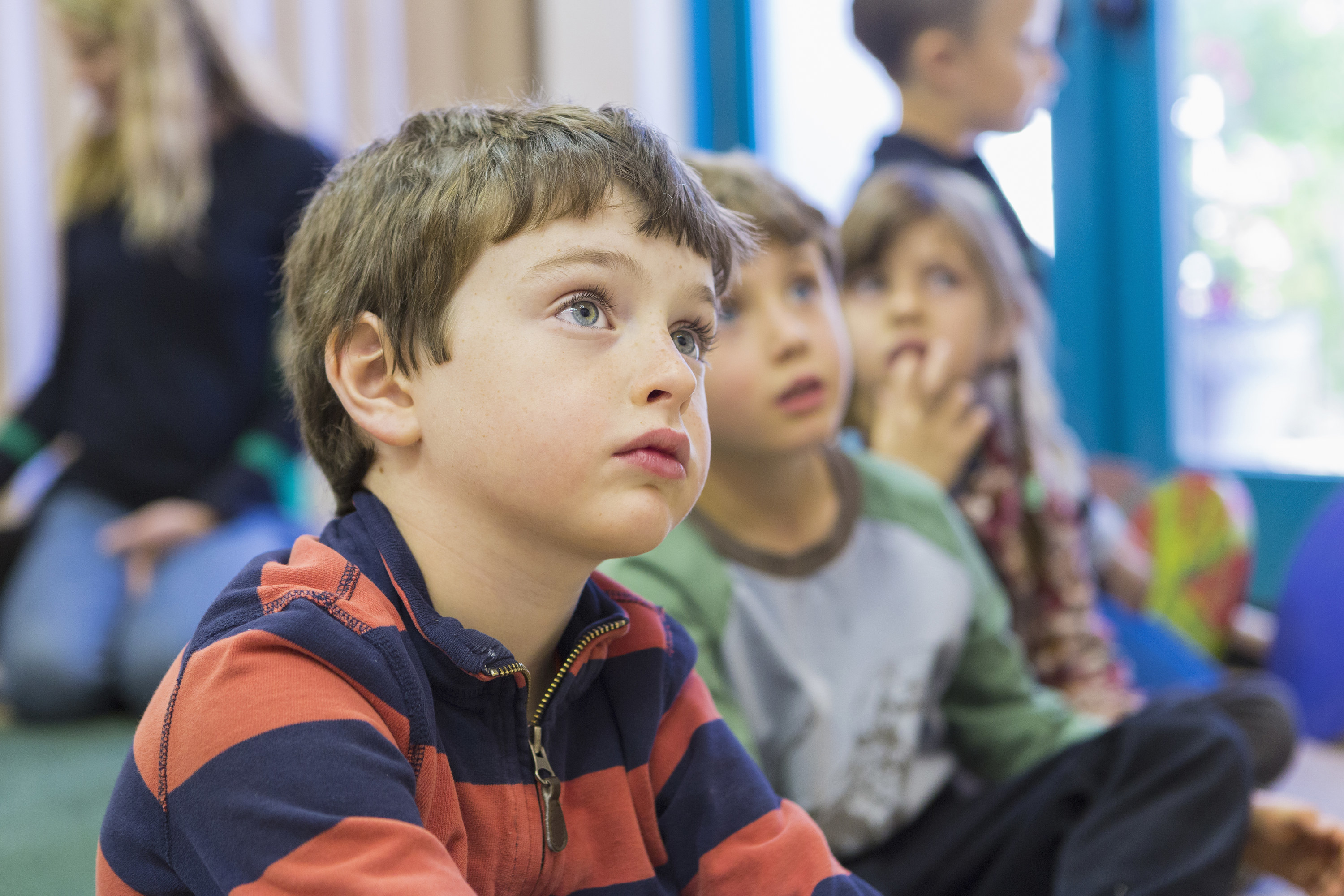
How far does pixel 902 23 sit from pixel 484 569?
112cm

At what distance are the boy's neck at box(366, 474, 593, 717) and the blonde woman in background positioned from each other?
122 centimetres

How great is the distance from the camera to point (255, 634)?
1.44 feet

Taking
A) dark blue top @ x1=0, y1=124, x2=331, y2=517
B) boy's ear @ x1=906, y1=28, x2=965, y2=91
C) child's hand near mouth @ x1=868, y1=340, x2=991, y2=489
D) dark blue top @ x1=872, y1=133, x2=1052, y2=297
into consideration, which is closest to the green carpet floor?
dark blue top @ x1=0, y1=124, x2=331, y2=517

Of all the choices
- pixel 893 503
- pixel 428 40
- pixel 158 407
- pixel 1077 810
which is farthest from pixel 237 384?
pixel 1077 810

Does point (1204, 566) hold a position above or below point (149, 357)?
below

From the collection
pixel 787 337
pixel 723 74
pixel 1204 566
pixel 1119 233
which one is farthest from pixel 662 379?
pixel 723 74

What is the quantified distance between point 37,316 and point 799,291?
2146 mm

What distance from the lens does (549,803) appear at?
52cm

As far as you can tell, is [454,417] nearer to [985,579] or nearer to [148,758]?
[148,758]

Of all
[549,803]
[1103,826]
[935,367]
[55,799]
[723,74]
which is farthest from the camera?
[723,74]

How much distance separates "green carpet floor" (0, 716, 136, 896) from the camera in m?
1.02

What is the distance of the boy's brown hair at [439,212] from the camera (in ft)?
1.63

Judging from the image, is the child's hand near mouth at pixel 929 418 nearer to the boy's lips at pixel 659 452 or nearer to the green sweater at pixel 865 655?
the green sweater at pixel 865 655

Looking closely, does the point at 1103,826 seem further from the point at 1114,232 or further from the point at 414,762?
the point at 1114,232
